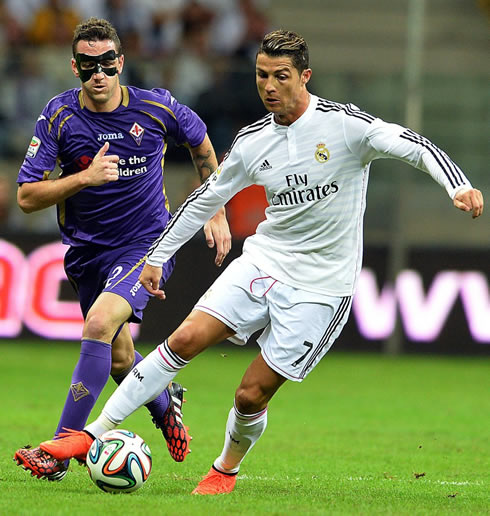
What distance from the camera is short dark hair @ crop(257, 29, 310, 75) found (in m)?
5.72

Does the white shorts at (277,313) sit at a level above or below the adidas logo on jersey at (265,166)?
below

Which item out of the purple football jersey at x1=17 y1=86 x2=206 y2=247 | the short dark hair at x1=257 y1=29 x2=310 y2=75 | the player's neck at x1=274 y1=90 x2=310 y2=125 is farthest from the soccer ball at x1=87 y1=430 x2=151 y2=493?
the short dark hair at x1=257 y1=29 x2=310 y2=75

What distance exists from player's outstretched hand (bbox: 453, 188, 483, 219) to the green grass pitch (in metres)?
1.48

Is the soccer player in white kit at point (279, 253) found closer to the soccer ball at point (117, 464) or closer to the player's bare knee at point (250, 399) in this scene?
the player's bare knee at point (250, 399)

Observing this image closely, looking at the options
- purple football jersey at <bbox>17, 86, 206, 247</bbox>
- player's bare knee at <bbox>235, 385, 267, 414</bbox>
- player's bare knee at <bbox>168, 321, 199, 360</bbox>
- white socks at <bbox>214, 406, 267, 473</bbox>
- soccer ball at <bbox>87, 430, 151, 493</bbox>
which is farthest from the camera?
purple football jersey at <bbox>17, 86, 206, 247</bbox>

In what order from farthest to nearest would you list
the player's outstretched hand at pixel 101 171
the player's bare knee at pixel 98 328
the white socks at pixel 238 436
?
1. the player's bare knee at pixel 98 328
2. the player's outstretched hand at pixel 101 171
3. the white socks at pixel 238 436

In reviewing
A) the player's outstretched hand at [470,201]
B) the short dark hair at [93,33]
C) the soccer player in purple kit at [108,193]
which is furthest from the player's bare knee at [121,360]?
the player's outstretched hand at [470,201]

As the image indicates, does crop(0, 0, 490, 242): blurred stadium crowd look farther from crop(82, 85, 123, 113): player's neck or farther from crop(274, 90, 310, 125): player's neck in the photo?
crop(274, 90, 310, 125): player's neck

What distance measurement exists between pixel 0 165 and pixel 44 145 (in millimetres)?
8635

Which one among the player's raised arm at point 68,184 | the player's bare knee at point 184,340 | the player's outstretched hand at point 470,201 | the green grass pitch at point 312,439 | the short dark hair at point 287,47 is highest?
the short dark hair at point 287,47

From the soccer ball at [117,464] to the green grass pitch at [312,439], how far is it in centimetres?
8

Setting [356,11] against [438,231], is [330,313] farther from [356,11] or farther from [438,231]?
[356,11]

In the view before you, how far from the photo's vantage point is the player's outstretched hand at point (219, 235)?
651 cm

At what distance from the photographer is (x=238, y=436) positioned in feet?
19.8
